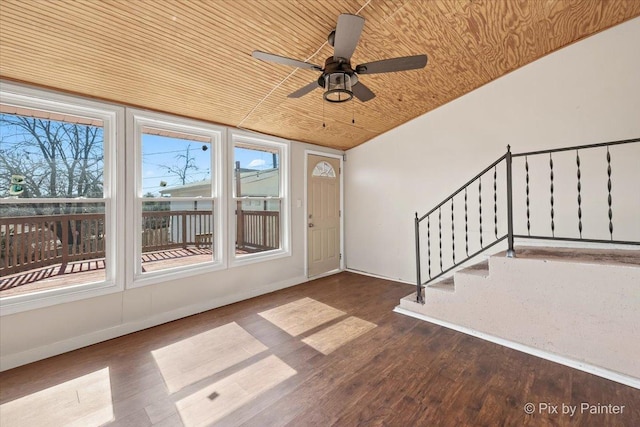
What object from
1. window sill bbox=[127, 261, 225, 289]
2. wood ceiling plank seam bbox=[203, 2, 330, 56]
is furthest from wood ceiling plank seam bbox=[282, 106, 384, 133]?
window sill bbox=[127, 261, 225, 289]

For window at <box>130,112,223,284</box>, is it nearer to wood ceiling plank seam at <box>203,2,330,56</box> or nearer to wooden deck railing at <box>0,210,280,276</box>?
wooden deck railing at <box>0,210,280,276</box>

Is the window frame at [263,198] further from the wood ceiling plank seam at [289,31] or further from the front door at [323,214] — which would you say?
the wood ceiling plank seam at [289,31]

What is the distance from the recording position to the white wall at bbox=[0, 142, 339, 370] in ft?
8.09

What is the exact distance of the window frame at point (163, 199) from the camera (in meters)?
3.04

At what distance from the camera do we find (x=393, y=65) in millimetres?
2031

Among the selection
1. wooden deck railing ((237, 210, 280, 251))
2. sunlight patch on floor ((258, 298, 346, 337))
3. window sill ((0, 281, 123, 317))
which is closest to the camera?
window sill ((0, 281, 123, 317))

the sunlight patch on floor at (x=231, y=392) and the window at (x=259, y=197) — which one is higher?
the window at (x=259, y=197)

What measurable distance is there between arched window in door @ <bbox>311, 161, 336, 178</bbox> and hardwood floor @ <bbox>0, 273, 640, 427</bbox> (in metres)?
2.82

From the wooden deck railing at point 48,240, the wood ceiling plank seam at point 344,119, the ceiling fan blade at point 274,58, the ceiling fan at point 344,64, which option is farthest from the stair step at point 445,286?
the wooden deck railing at point 48,240

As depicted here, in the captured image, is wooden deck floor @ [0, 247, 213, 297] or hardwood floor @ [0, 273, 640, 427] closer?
hardwood floor @ [0, 273, 640, 427]

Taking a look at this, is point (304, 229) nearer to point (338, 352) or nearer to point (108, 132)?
point (338, 352)

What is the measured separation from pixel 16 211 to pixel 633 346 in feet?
17.2

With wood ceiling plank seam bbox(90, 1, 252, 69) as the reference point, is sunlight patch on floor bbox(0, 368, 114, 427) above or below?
below

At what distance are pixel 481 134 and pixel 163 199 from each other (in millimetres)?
4284
